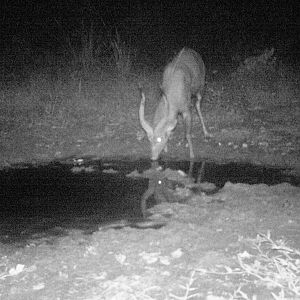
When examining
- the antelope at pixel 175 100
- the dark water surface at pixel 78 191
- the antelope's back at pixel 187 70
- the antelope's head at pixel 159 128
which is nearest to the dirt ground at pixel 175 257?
the dark water surface at pixel 78 191

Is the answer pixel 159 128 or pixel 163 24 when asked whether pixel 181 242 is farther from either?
pixel 163 24

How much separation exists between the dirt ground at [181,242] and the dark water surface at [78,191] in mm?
349

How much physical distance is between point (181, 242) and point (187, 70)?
6609 millimetres

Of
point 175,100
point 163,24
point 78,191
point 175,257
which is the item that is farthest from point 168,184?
point 163,24

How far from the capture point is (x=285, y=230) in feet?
23.1

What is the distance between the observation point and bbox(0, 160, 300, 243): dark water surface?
7.80 metres

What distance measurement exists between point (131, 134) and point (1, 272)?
7.21 meters

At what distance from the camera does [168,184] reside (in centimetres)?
959

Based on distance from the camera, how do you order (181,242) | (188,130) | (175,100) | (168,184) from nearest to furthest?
(181,242) < (168,184) < (188,130) < (175,100)

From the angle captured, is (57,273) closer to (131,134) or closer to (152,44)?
(131,134)

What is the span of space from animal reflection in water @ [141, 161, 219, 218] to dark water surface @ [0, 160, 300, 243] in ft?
A: 0.33

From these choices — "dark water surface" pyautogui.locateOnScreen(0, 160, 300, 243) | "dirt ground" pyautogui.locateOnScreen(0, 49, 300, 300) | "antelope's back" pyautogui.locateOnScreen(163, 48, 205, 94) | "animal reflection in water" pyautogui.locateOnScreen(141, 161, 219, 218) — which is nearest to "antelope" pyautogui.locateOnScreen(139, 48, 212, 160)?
"antelope's back" pyautogui.locateOnScreen(163, 48, 205, 94)

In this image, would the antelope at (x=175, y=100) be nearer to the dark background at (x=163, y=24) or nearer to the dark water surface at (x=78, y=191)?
the dark water surface at (x=78, y=191)

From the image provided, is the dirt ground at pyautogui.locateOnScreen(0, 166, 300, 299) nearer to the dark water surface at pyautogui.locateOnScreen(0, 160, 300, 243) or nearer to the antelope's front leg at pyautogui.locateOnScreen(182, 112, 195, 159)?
the dark water surface at pyautogui.locateOnScreen(0, 160, 300, 243)
